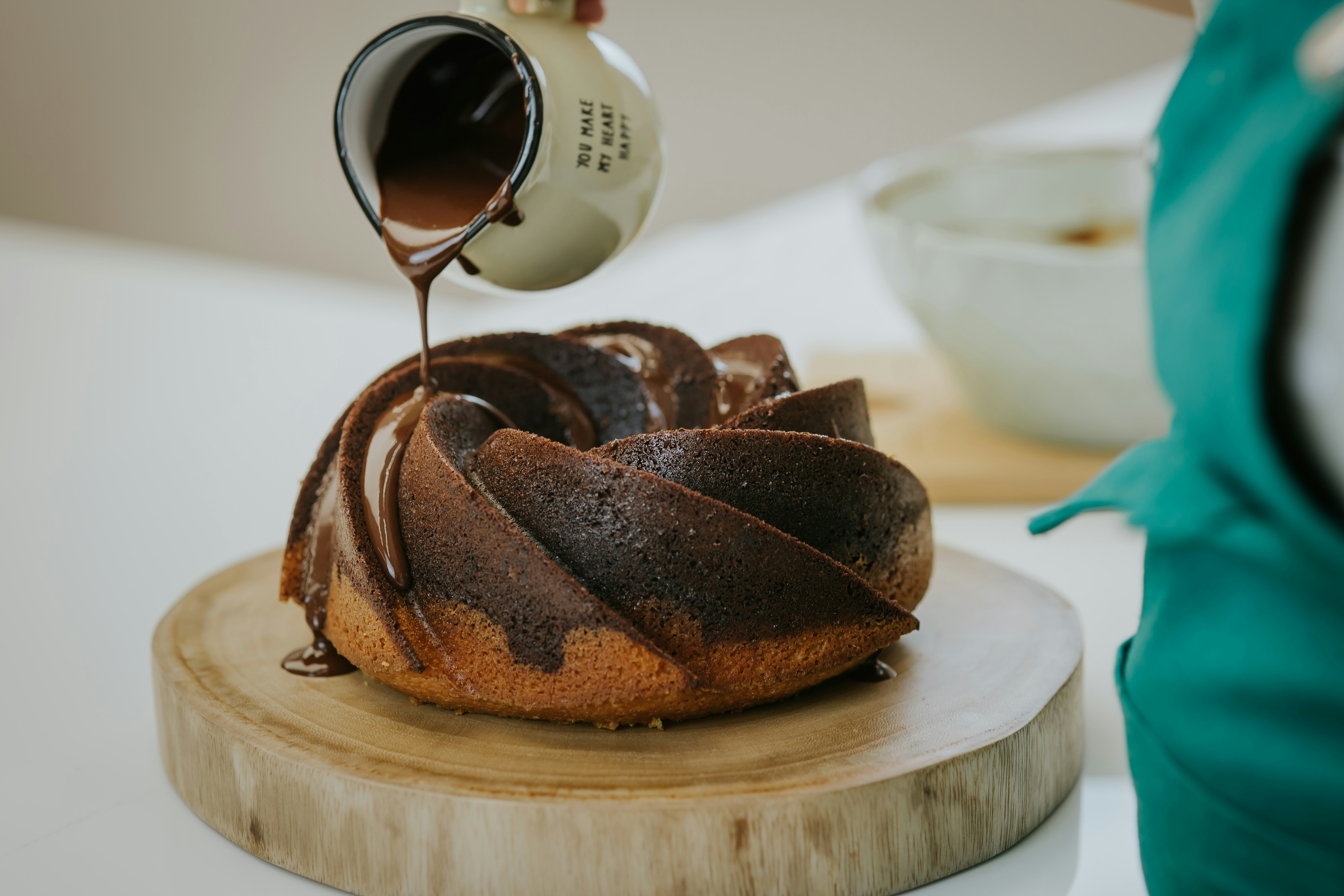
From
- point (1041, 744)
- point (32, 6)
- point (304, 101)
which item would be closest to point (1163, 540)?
point (1041, 744)

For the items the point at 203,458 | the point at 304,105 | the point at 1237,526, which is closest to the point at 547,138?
the point at 1237,526

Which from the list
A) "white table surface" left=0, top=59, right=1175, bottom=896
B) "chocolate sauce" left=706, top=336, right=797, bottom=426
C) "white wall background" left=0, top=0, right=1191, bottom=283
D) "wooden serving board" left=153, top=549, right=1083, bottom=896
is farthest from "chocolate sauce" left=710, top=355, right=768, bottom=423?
"white wall background" left=0, top=0, right=1191, bottom=283

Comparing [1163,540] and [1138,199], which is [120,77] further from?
[1163,540]

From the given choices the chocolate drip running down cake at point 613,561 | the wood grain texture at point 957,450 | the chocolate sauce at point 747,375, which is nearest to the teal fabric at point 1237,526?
the chocolate drip running down cake at point 613,561

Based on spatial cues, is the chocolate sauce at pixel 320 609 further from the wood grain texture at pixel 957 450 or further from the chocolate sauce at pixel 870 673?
the wood grain texture at pixel 957 450

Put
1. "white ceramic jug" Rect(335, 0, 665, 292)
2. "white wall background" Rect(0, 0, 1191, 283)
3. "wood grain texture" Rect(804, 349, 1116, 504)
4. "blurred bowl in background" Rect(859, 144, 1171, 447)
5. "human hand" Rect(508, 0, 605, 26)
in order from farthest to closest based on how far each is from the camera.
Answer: "white wall background" Rect(0, 0, 1191, 283), "wood grain texture" Rect(804, 349, 1116, 504), "blurred bowl in background" Rect(859, 144, 1171, 447), "human hand" Rect(508, 0, 605, 26), "white ceramic jug" Rect(335, 0, 665, 292)

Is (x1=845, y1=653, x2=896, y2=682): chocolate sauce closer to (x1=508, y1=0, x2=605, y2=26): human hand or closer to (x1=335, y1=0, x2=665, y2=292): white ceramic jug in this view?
(x1=335, y1=0, x2=665, y2=292): white ceramic jug

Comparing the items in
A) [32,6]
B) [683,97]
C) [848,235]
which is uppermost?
[32,6]
